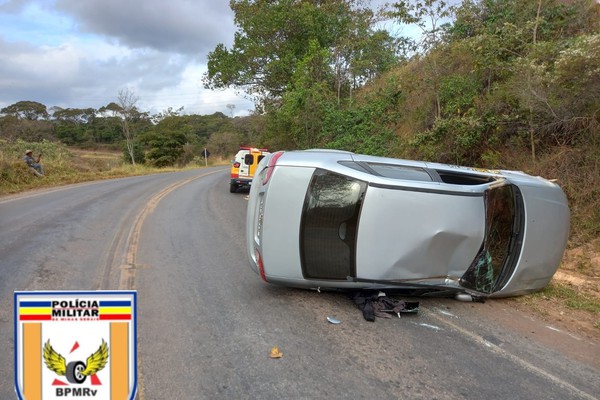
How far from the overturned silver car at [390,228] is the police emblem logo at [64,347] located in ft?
8.86

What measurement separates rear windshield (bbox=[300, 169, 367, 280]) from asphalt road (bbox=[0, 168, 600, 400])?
63cm

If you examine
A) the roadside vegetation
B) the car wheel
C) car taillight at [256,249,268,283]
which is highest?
the roadside vegetation

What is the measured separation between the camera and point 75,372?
196 centimetres

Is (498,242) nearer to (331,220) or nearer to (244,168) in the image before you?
(331,220)

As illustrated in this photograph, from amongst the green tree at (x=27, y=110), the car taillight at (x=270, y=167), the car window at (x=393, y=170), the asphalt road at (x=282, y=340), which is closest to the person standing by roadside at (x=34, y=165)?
the asphalt road at (x=282, y=340)

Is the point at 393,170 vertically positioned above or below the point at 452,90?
below

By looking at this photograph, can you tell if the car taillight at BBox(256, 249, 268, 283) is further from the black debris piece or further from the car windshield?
the car windshield

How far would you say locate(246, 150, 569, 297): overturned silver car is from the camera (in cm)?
444

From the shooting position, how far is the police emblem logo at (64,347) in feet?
6.41

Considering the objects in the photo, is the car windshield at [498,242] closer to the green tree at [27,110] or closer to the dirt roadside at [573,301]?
the dirt roadside at [573,301]

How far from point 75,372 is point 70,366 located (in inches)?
1.4

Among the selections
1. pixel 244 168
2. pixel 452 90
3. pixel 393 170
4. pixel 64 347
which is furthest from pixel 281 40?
pixel 64 347

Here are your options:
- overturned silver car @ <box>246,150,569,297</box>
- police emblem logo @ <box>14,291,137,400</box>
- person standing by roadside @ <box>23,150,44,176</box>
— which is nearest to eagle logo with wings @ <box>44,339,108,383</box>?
police emblem logo @ <box>14,291,137,400</box>

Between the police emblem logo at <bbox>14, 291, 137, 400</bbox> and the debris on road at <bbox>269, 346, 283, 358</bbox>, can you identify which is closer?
the police emblem logo at <bbox>14, 291, 137, 400</bbox>
